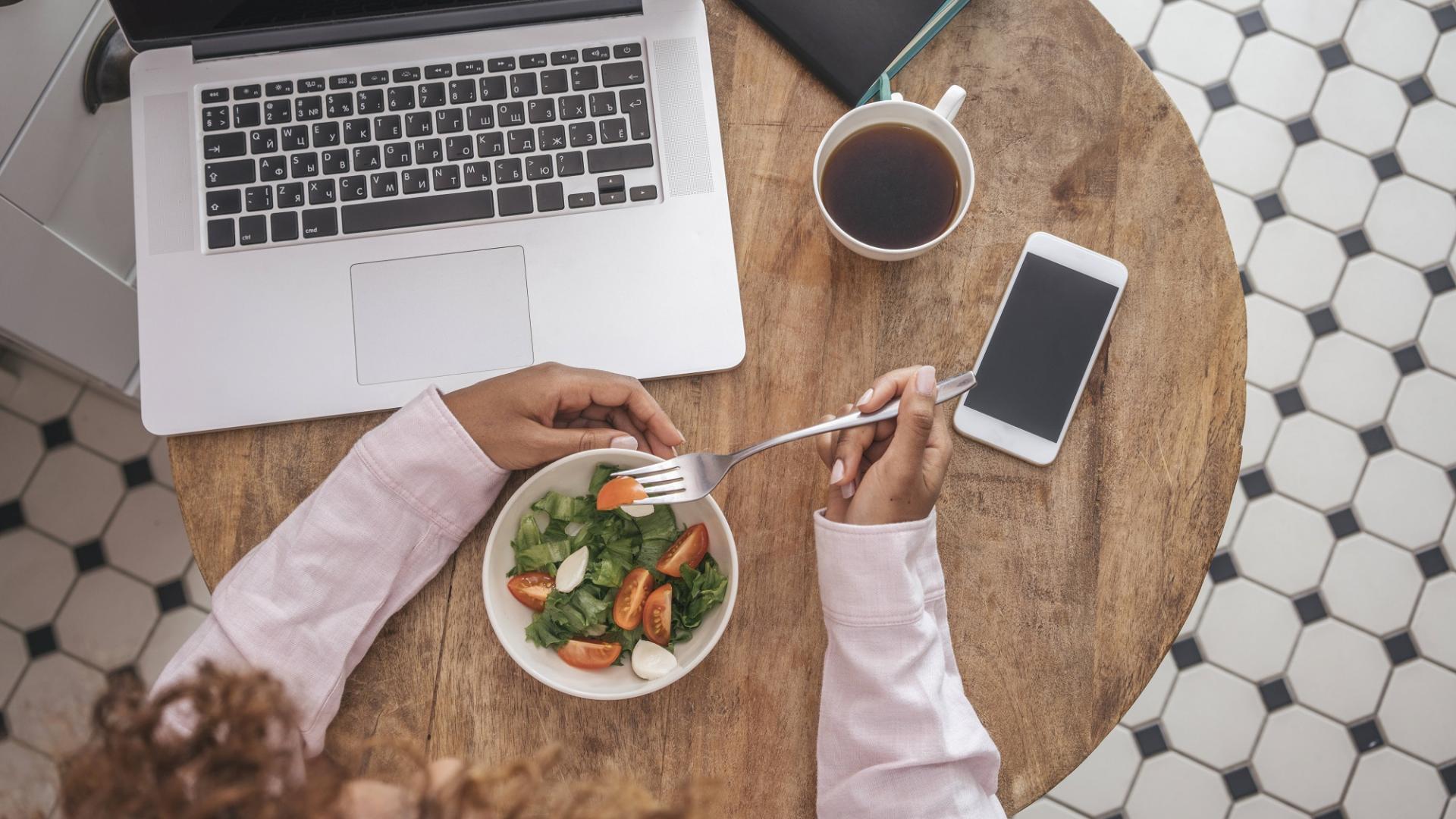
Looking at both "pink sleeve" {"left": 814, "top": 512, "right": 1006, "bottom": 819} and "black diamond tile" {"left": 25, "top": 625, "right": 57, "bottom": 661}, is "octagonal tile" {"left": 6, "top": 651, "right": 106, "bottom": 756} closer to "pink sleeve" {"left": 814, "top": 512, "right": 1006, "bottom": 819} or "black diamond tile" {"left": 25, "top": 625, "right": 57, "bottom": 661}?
"black diamond tile" {"left": 25, "top": 625, "right": 57, "bottom": 661}

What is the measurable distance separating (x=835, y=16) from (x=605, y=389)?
489mm

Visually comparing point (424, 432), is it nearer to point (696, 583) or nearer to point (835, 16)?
point (696, 583)

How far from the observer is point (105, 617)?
1784mm

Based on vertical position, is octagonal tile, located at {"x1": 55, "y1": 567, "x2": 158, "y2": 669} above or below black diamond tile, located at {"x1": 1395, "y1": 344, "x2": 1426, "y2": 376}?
below

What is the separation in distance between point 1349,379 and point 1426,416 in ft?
0.54

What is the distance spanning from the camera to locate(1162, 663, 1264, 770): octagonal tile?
5.97 ft

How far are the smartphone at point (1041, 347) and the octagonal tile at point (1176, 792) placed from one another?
1.16 m

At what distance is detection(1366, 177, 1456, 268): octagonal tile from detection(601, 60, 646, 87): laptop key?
170 centimetres

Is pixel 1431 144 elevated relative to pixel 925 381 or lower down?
lower down

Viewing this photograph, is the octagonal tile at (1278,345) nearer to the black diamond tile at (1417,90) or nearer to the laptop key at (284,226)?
the black diamond tile at (1417,90)

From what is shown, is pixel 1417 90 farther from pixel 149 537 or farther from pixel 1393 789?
pixel 149 537

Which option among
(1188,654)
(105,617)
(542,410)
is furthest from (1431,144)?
(105,617)

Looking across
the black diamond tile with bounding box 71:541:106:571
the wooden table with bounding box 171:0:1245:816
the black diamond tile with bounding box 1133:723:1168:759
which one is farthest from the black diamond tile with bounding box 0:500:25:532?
the black diamond tile with bounding box 1133:723:1168:759

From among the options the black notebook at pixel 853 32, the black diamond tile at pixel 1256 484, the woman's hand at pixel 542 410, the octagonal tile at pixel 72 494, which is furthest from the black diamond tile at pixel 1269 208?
the octagonal tile at pixel 72 494
